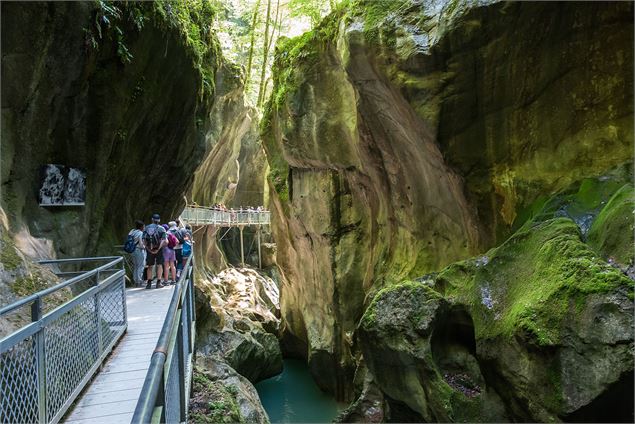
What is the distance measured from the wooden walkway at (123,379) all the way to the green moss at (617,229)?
609 centimetres

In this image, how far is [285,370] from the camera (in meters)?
23.7

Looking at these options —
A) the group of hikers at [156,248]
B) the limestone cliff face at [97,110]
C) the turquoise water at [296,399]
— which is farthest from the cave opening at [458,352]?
the turquoise water at [296,399]

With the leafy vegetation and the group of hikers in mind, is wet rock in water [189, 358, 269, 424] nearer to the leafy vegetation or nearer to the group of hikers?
the group of hikers

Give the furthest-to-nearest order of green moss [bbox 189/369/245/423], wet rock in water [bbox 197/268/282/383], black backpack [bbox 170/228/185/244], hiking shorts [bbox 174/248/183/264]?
wet rock in water [bbox 197/268/282/383], hiking shorts [bbox 174/248/183/264], black backpack [bbox 170/228/185/244], green moss [bbox 189/369/245/423]

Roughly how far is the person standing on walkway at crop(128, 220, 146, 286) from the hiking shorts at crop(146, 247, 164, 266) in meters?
0.17

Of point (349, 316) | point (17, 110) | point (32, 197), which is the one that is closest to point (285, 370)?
point (349, 316)

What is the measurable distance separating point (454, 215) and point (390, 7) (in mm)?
5205

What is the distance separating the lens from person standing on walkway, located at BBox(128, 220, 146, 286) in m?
10.7

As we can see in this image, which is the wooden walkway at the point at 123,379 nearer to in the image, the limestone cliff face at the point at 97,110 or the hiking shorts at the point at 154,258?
the hiking shorts at the point at 154,258

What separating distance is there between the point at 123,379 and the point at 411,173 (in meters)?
9.41

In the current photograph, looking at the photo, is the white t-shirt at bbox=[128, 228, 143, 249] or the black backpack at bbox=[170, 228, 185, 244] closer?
the white t-shirt at bbox=[128, 228, 143, 249]

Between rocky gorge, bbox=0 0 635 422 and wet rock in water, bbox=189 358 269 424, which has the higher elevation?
rocky gorge, bbox=0 0 635 422

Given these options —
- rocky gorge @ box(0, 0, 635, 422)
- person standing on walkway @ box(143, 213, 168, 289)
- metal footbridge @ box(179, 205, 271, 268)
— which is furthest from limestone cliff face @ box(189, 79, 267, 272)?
person standing on walkway @ box(143, 213, 168, 289)

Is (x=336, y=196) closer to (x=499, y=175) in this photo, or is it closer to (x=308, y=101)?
(x=308, y=101)
